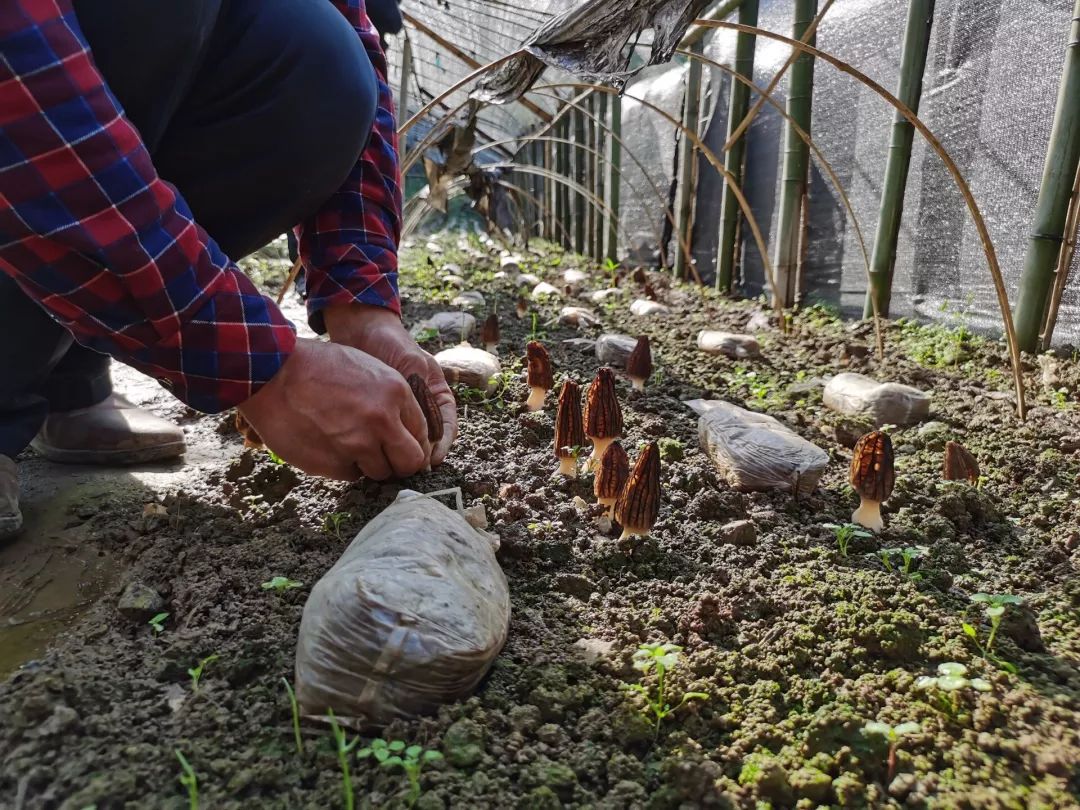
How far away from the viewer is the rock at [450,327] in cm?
330

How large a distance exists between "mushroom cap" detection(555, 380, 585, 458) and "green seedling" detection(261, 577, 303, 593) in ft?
2.57

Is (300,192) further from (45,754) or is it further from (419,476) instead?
(45,754)

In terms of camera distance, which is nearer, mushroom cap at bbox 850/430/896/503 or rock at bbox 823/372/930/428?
mushroom cap at bbox 850/430/896/503

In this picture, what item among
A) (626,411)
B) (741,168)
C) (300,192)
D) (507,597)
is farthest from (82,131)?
(741,168)

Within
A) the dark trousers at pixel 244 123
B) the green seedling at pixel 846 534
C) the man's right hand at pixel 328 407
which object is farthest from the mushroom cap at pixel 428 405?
the green seedling at pixel 846 534

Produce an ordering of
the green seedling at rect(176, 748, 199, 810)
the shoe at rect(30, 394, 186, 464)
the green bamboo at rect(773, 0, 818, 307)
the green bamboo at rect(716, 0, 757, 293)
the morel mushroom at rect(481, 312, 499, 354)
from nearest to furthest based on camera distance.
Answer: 1. the green seedling at rect(176, 748, 199, 810)
2. the shoe at rect(30, 394, 186, 464)
3. the morel mushroom at rect(481, 312, 499, 354)
4. the green bamboo at rect(773, 0, 818, 307)
5. the green bamboo at rect(716, 0, 757, 293)

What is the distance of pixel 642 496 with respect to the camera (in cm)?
150

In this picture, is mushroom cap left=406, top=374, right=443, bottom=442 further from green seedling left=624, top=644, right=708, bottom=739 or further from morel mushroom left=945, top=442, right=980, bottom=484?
morel mushroom left=945, top=442, right=980, bottom=484

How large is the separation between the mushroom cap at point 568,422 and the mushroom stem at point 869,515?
681 mm

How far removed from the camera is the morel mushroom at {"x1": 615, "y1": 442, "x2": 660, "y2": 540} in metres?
1.50

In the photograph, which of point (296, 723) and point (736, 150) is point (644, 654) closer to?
point (296, 723)

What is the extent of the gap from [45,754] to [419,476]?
95 centimetres

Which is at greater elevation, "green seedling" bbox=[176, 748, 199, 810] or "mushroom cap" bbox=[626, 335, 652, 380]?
"green seedling" bbox=[176, 748, 199, 810]

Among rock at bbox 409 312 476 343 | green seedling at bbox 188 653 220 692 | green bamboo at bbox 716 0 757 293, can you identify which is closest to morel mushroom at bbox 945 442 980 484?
green seedling at bbox 188 653 220 692
